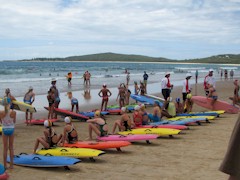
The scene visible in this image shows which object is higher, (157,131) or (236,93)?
(236,93)

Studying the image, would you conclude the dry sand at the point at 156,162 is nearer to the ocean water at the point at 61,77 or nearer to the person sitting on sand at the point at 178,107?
the person sitting on sand at the point at 178,107

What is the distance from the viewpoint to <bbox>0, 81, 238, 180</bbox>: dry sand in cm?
698

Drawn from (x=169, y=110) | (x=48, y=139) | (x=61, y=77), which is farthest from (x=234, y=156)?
(x=61, y=77)

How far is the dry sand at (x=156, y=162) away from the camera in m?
6.98

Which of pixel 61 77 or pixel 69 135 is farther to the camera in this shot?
pixel 61 77

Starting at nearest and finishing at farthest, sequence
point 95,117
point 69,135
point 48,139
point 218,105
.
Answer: point 48,139, point 69,135, point 95,117, point 218,105

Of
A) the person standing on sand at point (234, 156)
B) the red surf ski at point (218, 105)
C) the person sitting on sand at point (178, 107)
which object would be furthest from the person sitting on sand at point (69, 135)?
the red surf ski at point (218, 105)

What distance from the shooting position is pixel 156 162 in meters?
7.91

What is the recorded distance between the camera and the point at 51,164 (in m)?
7.50

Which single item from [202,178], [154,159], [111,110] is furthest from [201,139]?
[111,110]

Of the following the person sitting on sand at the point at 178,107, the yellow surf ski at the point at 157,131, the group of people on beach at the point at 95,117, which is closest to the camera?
the group of people on beach at the point at 95,117

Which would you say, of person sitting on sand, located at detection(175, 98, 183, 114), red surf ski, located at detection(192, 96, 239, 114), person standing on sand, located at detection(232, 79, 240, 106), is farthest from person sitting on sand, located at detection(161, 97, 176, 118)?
person standing on sand, located at detection(232, 79, 240, 106)

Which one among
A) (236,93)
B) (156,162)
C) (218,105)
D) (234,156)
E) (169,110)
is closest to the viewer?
(234,156)

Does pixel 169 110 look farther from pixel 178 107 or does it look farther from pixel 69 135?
pixel 69 135
